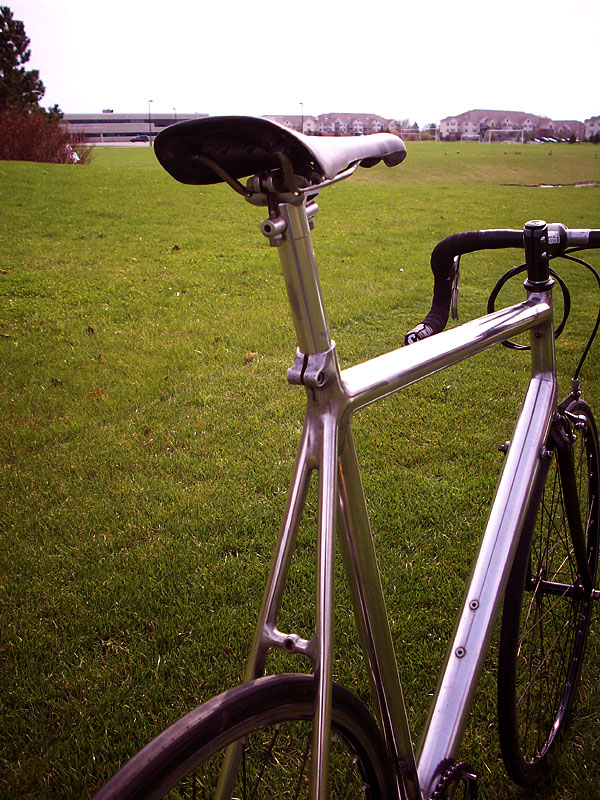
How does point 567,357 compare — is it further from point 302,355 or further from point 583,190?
point 583,190

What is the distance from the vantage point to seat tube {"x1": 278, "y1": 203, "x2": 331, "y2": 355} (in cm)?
95

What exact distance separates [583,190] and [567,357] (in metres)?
16.0

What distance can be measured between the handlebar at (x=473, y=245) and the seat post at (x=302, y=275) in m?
0.67

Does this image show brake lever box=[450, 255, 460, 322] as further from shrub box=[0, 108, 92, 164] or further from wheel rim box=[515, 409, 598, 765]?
shrub box=[0, 108, 92, 164]

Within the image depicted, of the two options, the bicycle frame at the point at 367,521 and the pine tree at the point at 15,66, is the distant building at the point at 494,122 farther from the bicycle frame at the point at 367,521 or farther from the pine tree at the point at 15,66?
the bicycle frame at the point at 367,521

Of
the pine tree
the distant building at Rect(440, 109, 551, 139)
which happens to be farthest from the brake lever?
the distant building at Rect(440, 109, 551, 139)

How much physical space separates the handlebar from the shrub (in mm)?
22587

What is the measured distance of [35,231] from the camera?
10.4 meters

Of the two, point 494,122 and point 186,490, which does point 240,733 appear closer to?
point 186,490

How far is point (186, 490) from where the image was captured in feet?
10.6

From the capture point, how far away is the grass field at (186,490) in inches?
82.0

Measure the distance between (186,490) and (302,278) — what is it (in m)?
2.43

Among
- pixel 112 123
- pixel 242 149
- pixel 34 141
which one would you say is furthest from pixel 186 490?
pixel 112 123

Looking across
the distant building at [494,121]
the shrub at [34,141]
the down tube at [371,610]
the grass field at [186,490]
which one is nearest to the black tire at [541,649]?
the grass field at [186,490]
